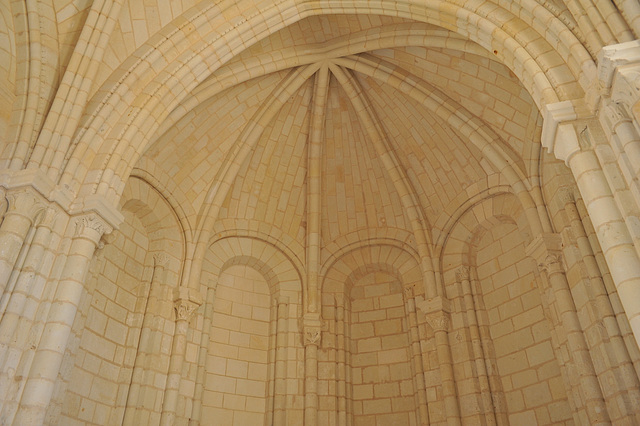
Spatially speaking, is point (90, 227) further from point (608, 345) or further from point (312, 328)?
point (608, 345)

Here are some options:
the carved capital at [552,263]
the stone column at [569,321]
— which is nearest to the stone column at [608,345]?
the stone column at [569,321]

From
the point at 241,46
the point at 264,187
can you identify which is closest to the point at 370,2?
the point at 241,46

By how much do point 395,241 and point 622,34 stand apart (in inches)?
255

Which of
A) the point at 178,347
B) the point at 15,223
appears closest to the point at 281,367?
the point at 178,347

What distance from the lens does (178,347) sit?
8.83m

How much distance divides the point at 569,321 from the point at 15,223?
7061 mm

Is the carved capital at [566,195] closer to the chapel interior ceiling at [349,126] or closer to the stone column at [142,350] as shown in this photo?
the chapel interior ceiling at [349,126]

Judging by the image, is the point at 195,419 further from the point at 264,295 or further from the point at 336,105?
the point at 336,105

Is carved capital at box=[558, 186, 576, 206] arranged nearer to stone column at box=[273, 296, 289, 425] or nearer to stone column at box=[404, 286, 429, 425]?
stone column at box=[404, 286, 429, 425]

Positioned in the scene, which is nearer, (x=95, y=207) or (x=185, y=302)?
(x=95, y=207)

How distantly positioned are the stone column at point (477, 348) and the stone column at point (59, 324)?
6065mm

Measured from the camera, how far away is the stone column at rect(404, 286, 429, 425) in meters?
9.13

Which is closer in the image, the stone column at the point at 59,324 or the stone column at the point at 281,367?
the stone column at the point at 59,324

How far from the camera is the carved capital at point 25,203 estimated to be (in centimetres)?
616
